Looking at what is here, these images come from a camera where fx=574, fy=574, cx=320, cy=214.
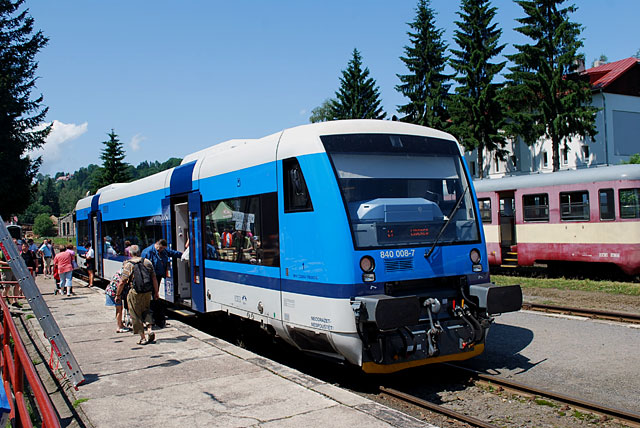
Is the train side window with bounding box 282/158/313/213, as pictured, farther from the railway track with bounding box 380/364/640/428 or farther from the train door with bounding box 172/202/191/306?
the train door with bounding box 172/202/191/306

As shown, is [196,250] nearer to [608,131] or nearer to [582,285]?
[582,285]

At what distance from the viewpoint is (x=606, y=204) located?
15.8 meters

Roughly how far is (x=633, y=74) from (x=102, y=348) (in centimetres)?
4986

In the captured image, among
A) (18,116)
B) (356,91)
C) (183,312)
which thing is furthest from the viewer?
(356,91)

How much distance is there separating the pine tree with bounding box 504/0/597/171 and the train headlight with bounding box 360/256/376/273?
3364cm

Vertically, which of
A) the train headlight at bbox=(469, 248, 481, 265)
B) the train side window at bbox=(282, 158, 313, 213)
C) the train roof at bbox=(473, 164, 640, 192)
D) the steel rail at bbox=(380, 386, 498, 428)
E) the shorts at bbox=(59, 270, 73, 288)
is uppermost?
the train roof at bbox=(473, 164, 640, 192)

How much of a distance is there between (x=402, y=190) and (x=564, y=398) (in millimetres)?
2969

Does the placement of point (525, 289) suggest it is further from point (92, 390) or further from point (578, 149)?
point (578, 149)

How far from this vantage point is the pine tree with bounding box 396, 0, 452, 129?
145 feet

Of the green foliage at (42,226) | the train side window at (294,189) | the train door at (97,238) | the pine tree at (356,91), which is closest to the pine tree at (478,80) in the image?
the pine tree at (356,91)

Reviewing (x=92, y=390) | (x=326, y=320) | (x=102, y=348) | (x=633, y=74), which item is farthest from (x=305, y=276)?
(x=633, y=74)

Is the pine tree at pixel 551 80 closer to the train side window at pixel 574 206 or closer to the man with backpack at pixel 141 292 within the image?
the train side window at pixel 574 206

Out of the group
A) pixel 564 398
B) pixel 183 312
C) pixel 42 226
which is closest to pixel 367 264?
pixel 564 398


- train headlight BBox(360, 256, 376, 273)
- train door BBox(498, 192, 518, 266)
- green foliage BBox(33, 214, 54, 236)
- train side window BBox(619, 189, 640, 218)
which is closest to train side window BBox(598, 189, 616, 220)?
train side window BBox(619, 189, 640, 218)
